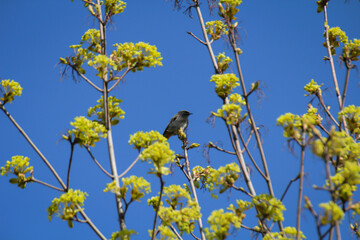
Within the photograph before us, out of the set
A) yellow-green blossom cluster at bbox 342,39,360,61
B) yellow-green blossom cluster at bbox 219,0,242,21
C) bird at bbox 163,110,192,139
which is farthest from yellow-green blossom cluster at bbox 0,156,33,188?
bird at bbox 163,110,192,139

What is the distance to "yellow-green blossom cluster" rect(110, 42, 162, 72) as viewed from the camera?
4.48m

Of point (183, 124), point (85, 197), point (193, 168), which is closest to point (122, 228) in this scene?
point (85, 197)

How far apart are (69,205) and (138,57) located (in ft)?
6.02

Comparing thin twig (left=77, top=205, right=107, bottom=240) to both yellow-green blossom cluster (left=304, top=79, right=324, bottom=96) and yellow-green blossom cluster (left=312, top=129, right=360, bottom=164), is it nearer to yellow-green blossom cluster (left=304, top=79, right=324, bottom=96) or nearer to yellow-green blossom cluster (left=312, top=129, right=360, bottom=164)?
yellow-green blossom cluster (left=312, top=129, right=360, bottom=164)

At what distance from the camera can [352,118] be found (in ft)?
15.2

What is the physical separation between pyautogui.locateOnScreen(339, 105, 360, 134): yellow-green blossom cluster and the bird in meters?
6.65

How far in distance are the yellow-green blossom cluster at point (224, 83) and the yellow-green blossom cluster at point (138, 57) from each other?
2.33 ft

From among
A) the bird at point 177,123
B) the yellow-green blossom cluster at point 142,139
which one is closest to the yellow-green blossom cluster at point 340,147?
the yellow-green blossom cluster at point 142,139

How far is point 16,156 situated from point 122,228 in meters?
1.44

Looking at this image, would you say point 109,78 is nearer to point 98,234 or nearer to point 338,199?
point 98,234

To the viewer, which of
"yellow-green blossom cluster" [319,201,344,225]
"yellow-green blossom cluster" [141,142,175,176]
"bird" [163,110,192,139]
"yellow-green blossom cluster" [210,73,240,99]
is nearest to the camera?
"yellow-green blossom cluster" [319,201,344,225]

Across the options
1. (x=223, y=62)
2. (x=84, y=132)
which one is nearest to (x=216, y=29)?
(x=223, y=62)

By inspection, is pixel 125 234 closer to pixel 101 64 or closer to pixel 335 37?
pixel 101 64

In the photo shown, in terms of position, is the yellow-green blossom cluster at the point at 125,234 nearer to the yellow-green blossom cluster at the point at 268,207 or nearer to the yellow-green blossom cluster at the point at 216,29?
the yellow-green blossom cluster at the point at 268,207
